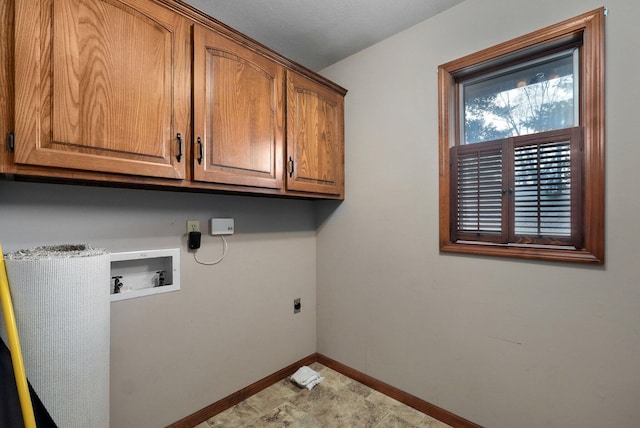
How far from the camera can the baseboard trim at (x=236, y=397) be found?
171cm

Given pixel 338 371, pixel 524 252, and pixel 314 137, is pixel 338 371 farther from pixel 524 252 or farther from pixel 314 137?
pixel 314 137

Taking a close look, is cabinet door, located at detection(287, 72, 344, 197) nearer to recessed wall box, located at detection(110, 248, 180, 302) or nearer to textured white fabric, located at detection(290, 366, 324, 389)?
recessed wall box, located at detection(110, 248, 180, 302)

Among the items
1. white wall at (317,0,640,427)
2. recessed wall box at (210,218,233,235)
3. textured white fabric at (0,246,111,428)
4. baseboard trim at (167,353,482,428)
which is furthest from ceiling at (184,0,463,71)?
baseboard trim at (167,353,482,428)

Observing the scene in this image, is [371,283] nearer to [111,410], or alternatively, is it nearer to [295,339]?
[295,339]

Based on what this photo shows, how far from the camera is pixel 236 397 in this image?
1.92m

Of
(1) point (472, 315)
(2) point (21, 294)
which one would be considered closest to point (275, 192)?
(2) point (21, 294)

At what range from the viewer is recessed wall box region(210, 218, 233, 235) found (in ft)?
5.98

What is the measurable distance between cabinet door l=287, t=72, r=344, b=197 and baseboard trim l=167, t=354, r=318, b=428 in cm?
139

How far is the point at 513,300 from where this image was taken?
60.3 inches

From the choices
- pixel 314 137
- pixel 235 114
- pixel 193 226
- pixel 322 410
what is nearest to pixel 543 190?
pixel 314 137

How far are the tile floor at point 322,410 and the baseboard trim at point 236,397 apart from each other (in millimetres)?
30

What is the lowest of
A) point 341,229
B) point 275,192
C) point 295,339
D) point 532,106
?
point 295,339

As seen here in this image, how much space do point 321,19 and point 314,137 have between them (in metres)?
0.71

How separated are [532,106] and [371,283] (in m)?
1.43
